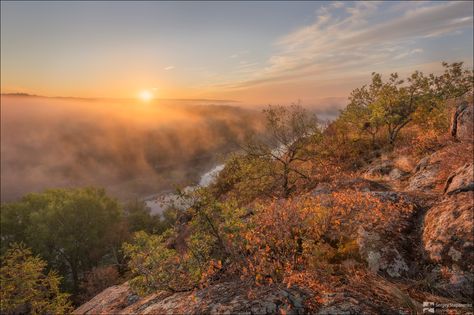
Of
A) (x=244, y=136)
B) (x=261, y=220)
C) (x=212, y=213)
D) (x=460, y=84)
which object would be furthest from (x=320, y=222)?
(x=460, y=84)

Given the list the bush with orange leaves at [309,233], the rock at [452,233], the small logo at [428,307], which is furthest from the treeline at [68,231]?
the small logo at [428,307]

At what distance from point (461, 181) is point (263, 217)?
8.73m

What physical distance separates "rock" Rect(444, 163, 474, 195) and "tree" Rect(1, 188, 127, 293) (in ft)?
211

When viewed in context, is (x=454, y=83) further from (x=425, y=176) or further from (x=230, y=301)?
(x=230, y=301)

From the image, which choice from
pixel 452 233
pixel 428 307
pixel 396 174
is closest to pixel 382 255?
pixel 452 233

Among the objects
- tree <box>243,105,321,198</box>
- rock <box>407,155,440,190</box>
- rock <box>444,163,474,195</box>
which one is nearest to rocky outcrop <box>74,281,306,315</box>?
rock <box>444,163,474,195</box>

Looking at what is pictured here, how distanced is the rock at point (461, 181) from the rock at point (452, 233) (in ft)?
1.14

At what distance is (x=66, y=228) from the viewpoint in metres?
61.6

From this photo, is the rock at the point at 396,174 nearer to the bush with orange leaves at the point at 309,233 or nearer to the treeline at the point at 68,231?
the bush with orange leaves at the point at 309,233

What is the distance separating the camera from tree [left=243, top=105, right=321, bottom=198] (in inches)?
966

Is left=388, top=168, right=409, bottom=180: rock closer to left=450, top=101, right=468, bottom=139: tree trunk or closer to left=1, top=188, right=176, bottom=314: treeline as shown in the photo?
left=450, top=101, right=468, bottom=139: tree trunk

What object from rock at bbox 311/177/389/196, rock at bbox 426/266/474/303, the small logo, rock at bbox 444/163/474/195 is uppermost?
rock at bbox 444/163/474/195

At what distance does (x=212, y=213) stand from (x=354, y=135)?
30.3 m

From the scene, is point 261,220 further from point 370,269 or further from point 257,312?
point 257,312
